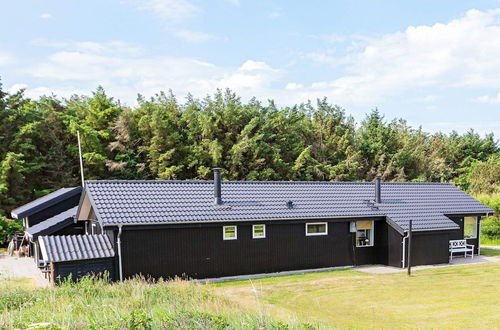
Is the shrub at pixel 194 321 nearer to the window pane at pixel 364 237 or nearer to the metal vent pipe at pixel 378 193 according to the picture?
the window pane at pixel 364 237

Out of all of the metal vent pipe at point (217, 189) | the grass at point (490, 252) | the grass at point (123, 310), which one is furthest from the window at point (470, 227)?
the grass at point (123, 310)

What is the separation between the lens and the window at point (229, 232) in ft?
46.9

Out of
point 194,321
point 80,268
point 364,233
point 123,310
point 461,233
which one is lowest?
point 461,233

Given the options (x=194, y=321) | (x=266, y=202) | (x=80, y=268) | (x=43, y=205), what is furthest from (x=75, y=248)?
(x=194, y=321)

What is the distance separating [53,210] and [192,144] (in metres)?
15.3

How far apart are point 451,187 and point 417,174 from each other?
2059cm

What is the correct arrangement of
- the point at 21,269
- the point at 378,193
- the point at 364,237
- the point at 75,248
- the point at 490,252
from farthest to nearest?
1. the point at 490,252
2. the point at 378,193
3. the point at 364,237
4. the point at 21,269
5. the point at 75,248

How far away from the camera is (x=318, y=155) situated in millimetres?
38469

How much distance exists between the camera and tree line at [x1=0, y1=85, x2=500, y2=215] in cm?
2864

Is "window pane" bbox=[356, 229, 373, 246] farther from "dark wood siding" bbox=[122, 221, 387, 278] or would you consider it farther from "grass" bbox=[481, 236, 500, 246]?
"grass" bbox=[481, 236, 500, 246]

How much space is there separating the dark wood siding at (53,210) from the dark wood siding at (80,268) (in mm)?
8602

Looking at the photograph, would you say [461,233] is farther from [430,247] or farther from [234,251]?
[234,251]

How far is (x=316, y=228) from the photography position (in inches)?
623

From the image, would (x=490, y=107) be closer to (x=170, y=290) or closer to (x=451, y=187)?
(x=451, y=187)
